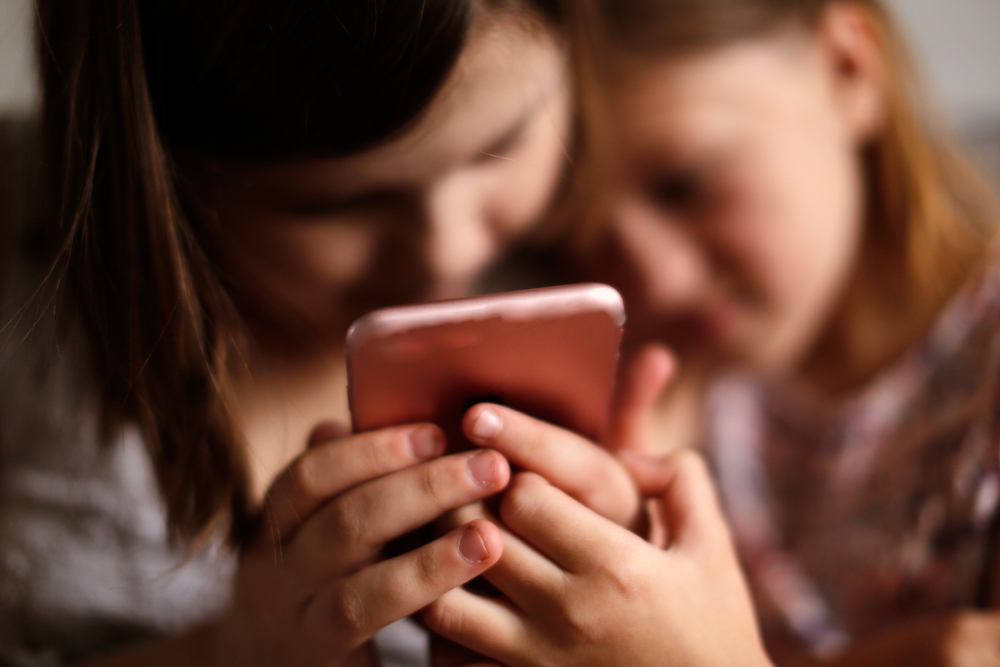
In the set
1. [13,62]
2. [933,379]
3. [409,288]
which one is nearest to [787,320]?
[933,379]

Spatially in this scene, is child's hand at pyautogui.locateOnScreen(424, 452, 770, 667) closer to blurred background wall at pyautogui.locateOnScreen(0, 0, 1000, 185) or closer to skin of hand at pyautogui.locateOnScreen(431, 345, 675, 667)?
skin of hand at pyautogui.locateOnScreen(431, 345, 675, 667)

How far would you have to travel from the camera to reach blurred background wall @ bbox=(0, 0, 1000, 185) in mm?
707

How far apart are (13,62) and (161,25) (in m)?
0.11

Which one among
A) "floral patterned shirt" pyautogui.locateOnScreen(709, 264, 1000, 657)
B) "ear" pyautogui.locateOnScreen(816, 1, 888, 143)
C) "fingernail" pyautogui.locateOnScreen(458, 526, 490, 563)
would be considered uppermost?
"ear" pyautogui.locateOnScreen(816, 1, 888, 143)

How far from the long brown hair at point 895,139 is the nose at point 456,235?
17cm

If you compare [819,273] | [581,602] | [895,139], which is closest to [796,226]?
[819,273]

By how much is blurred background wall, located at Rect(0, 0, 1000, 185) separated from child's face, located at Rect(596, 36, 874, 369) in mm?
154

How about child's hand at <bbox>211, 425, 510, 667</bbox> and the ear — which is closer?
child's hand at <bbox>211, 425, 510, 667</bbox>

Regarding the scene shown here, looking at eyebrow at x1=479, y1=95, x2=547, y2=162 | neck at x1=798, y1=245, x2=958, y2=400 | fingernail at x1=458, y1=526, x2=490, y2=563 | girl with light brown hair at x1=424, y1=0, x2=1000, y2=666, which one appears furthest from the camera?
neck at x1=798, y1=245, x2=958, y2=400

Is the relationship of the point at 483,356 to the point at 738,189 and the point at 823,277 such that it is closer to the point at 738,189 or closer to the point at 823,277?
the point at 738,189

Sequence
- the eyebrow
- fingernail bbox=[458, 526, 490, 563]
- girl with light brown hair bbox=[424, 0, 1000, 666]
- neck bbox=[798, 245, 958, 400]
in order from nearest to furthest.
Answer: fingernail bbox=[458, 526, 490, 563], the eyebrow, girl with light brown hair bbox=[424, 0, 1000, 666], neck bbox=[798, 245, 958, 400]

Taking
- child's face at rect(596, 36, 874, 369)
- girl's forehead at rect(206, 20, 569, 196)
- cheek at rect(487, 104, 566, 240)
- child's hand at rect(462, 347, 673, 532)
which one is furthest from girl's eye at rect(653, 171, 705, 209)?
child's hand at rect(462, 347, 673, 532)

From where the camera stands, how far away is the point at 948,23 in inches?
28.2

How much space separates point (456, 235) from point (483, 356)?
165mm
